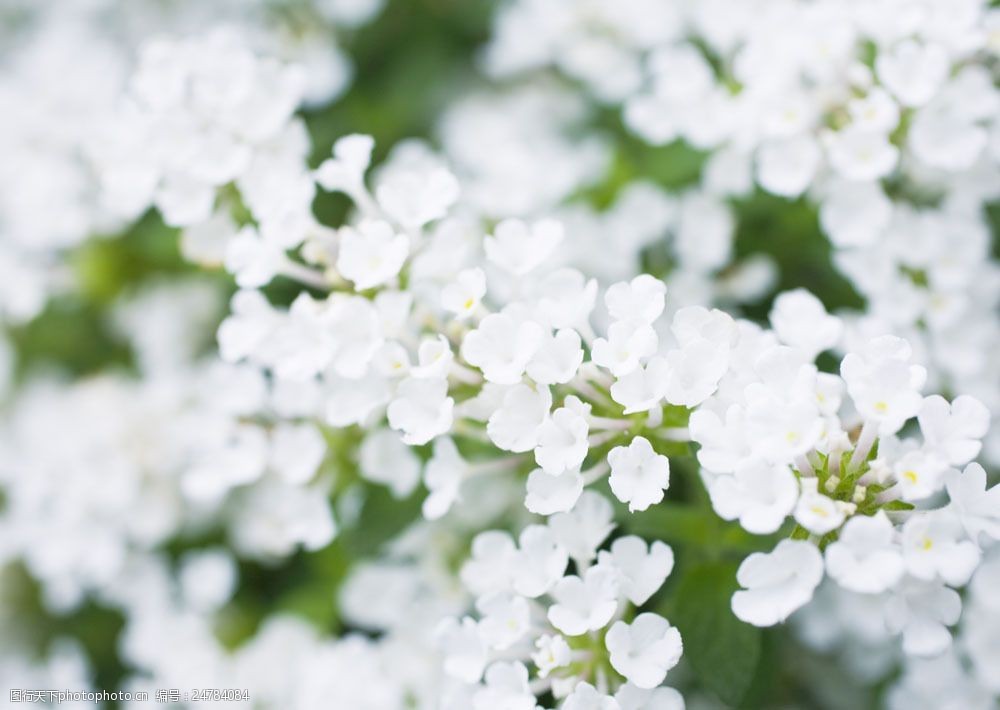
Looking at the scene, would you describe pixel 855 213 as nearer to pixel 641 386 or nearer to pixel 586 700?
pixel 641 386

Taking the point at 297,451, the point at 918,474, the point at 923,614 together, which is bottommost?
the point at 297,451

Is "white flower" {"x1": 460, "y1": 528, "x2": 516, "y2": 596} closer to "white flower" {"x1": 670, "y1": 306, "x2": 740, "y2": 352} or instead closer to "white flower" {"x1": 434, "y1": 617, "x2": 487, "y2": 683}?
"white flower" {"x1": 434, "y1": 617, "x2": 487, "y2": 683}

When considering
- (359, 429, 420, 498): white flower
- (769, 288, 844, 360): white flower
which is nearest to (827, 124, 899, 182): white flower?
(769, 288, 844, 360): white flower

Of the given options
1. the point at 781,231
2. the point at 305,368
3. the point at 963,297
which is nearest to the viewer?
the point at 305,368

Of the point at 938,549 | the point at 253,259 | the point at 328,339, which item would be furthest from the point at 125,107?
the point at 938,549

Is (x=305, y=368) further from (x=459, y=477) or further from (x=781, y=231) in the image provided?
(x=781, y=231)

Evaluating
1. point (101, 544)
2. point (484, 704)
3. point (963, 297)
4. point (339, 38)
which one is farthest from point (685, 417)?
point (339, 38)
